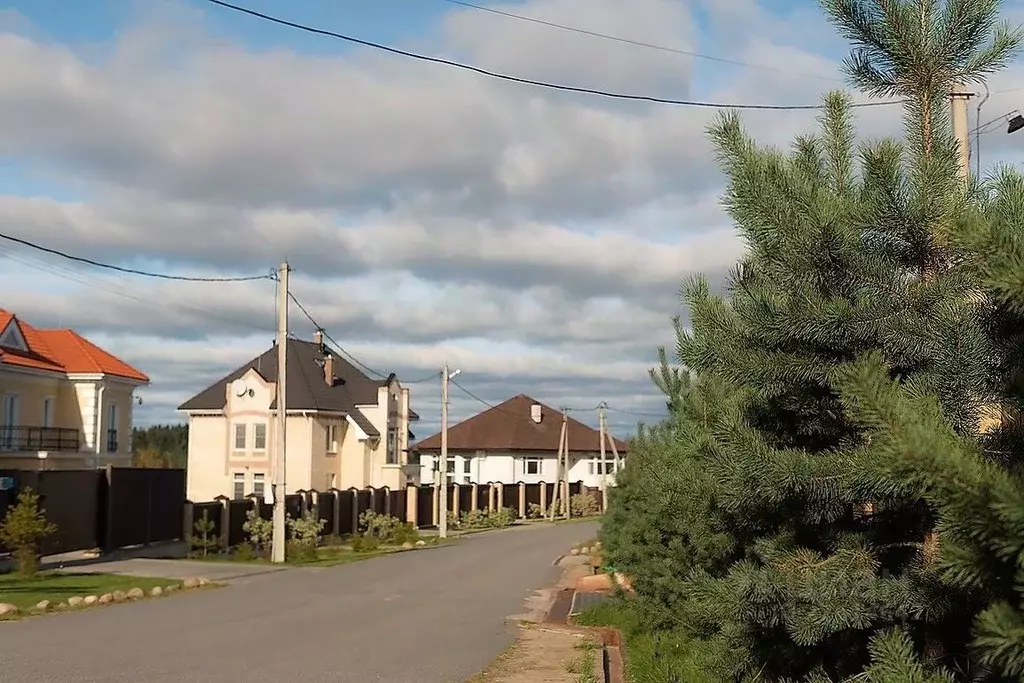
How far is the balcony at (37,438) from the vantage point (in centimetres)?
3522

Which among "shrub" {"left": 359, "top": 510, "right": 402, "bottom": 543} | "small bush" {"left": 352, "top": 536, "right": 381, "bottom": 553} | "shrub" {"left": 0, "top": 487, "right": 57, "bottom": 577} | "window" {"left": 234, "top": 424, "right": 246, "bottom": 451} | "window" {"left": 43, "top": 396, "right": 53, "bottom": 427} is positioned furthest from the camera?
"window" {"left": 234, "top": 424, "right": 246, "bottom": 451}

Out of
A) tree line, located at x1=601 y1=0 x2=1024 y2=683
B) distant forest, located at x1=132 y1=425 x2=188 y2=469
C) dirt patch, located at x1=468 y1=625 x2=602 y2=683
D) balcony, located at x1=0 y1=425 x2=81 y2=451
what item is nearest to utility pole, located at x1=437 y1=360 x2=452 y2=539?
balcony, located at x1=0 y1=425 x2=81 y2=451

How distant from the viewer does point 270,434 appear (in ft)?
170

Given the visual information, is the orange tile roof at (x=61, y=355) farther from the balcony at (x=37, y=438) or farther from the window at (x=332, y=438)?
the window at (x=332, y=438)

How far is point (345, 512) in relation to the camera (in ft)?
123

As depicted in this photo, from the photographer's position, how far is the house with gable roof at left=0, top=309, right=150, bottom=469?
117ft

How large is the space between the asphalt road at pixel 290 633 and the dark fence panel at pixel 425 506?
2147cm

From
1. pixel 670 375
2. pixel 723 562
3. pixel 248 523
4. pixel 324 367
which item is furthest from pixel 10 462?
pixel 723 562

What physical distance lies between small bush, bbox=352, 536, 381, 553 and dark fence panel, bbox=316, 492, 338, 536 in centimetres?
149

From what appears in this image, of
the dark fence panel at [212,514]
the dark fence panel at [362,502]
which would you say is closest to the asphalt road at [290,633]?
the dark fence panel at [212,514]

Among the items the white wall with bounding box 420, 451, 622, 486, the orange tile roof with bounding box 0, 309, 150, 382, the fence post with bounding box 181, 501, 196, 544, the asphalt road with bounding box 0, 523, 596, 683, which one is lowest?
the asphalt road with bounding box 0, 523, 596, 683

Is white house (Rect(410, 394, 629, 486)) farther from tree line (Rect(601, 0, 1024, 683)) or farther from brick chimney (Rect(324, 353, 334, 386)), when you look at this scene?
tree line (Rect(601, 0, 1024, 683))

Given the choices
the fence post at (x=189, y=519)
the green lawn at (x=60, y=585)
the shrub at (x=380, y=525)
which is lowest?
the green lawn at (x=60, y=585)

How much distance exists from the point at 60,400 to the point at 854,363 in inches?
1537
